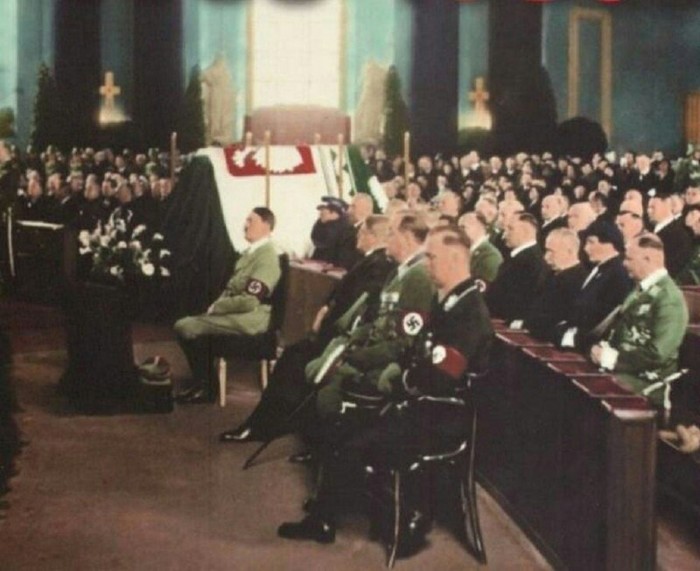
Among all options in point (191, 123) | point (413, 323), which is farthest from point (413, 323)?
point (191, 123)

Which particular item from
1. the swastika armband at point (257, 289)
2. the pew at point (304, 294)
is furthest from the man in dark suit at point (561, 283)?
the pew at point (304, 294)

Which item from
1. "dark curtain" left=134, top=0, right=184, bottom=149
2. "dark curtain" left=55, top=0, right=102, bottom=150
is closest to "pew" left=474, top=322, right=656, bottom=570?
"dark curtain" left=134, top=0, right=184, bottom=149

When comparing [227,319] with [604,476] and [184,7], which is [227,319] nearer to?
[604,476]

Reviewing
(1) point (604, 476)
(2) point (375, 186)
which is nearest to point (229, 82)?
(2) point (375, 186)

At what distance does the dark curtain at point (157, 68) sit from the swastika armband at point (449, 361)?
40.5 ft

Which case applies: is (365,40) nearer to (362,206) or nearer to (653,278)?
(362,206)

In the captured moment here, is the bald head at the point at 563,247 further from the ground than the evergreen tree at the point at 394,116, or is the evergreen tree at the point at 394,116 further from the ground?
the evergreen tree at the point at 394,116

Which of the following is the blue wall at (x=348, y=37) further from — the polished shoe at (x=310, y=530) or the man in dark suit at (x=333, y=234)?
the polished shoe at (x=310, y=530)

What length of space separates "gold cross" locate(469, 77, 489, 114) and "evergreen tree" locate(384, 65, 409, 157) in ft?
3.08

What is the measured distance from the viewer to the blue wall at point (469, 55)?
57.4ft

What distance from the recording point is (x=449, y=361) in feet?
15.1

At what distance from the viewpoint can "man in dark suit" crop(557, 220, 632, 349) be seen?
19.0 feet

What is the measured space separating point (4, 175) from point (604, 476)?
984 centimetres

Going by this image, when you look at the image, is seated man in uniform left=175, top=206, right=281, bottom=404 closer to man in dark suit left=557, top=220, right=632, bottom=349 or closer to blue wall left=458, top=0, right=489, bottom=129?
man in dark suit left=557, top=220, right=632, bottom=349
